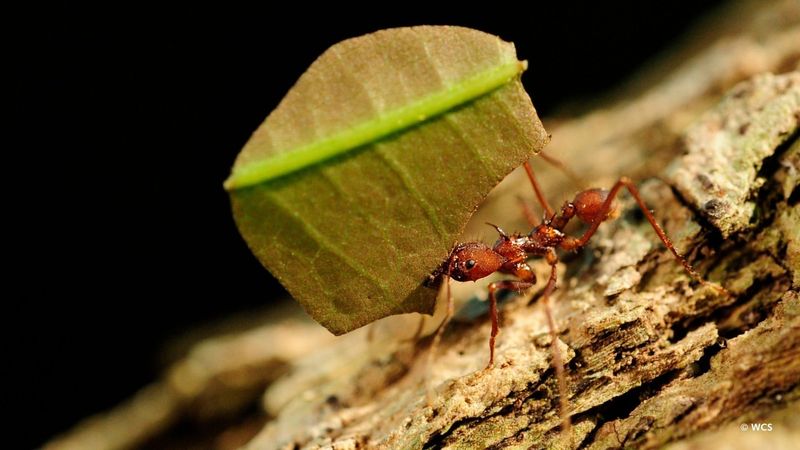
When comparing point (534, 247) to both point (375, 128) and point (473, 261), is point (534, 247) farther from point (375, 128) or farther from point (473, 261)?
point (375, 128)

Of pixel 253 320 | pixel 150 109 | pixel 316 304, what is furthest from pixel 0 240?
pixel 316 304

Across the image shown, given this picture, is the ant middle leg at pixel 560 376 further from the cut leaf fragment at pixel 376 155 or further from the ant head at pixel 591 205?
the ant head at pixel 591 205

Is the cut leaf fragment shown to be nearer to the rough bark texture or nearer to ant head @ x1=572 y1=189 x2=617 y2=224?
the rough bark texture

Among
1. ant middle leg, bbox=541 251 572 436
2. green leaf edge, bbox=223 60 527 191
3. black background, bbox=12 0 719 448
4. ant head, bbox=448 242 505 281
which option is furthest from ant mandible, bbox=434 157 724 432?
black background, bbox=12 0 719 448

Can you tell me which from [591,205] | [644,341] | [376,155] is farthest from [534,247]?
[376,155]

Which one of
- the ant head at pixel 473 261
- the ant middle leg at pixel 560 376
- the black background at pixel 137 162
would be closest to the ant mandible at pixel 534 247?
the ant head at pixel 473 261

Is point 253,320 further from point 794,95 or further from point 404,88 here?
point 794,95
